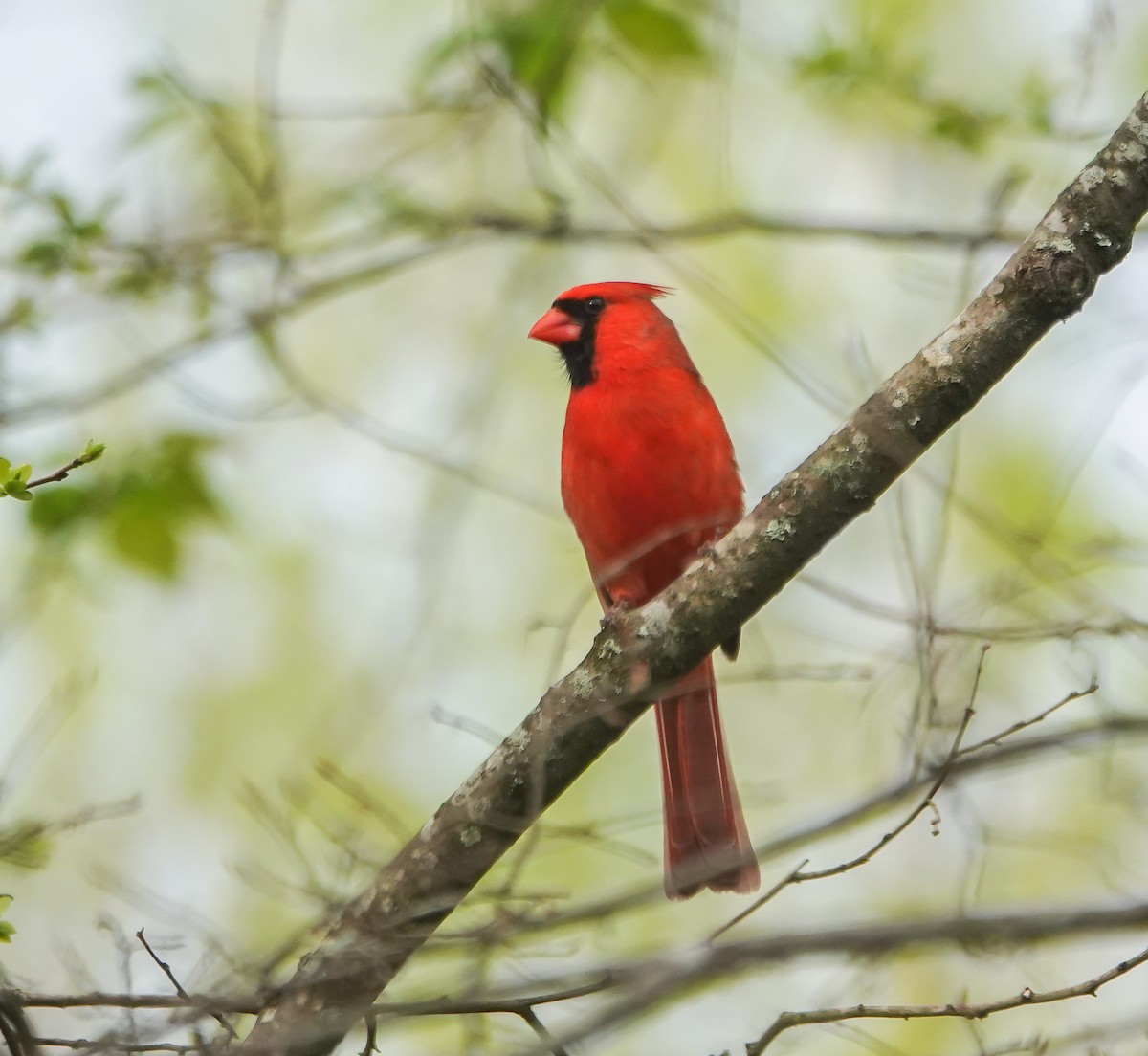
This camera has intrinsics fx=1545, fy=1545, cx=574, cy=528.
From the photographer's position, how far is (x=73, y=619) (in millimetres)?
7109

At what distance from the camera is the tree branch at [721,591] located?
2.54 m

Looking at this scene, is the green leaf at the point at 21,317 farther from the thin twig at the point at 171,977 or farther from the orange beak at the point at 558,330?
the thin twig at the point at 171,977

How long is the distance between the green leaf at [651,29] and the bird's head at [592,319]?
88cm

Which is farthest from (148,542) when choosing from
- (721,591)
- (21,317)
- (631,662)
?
(721,591)

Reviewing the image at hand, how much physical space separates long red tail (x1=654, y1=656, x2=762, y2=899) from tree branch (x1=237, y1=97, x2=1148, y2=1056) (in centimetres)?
92

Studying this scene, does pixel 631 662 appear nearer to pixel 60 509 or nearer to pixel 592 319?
pixel 60 509

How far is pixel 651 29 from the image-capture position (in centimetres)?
384

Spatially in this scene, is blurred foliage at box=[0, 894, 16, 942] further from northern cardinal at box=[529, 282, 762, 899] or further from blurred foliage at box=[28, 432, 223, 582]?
northern cardinal at box=[529, 282, 762, 899]

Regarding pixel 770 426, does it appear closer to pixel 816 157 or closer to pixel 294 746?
pixel 816 157

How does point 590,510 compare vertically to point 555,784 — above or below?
above

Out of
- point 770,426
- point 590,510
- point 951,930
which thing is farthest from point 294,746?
point 951,930

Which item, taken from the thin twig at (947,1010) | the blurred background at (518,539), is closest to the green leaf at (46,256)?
the blurred background at (518,539)

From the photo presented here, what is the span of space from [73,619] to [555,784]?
4.87 m

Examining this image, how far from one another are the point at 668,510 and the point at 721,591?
4.02 ft
